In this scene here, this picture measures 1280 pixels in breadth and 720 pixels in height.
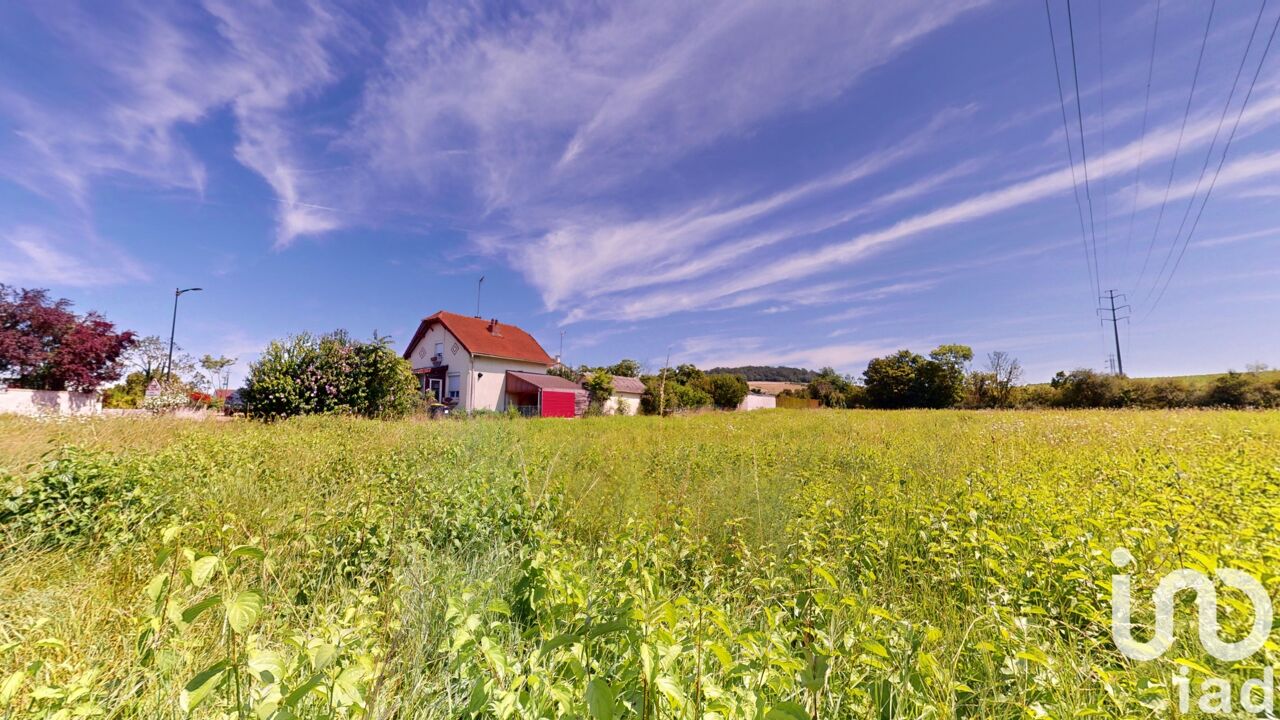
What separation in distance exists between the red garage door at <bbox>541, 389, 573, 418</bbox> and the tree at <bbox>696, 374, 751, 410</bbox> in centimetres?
1211

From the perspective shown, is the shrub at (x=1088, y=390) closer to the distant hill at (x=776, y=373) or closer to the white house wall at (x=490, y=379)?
the white house wall at (x=490, y=379)

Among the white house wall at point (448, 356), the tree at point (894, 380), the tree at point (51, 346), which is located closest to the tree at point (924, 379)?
the tree at point (894, 380)

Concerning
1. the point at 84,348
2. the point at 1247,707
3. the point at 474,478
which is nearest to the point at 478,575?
the point at 474,478

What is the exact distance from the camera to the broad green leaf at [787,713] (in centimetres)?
90

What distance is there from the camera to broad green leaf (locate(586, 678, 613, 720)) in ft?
3.01

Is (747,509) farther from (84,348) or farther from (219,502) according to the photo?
(84,348)

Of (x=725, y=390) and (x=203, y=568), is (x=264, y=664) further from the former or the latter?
(x=725, y=390)

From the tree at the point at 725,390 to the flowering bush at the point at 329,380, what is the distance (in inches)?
998

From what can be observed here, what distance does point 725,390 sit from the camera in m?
34.7

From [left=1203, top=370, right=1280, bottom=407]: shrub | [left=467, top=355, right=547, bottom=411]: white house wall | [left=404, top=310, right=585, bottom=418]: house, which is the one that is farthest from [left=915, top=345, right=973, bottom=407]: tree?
[left=467, top=355, right=547, bottom=411]: white house wall

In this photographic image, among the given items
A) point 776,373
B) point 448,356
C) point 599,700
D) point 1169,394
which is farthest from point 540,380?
point 776,373

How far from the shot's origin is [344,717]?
50.5 inches

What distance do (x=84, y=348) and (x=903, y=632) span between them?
84.8 feet

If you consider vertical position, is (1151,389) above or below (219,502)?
above
